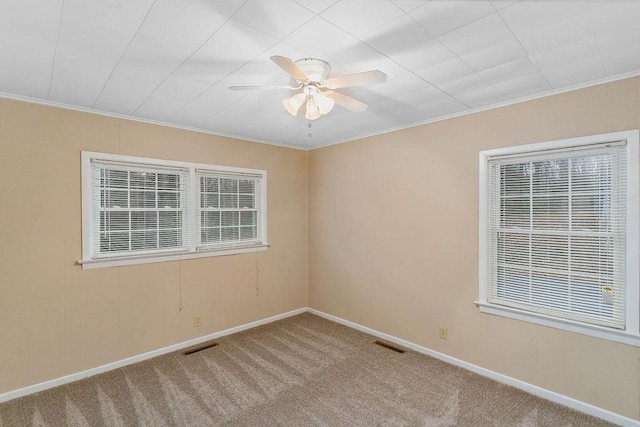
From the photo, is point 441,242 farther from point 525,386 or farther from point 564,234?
point 525,386

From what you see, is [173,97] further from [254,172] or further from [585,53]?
[585,53]

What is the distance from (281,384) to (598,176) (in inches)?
123

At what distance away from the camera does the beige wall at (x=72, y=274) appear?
257cm

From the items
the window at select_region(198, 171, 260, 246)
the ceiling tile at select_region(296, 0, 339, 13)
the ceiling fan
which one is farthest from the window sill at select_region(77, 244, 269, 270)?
the ceiling tile at select_region(296, 0, 339, 13)

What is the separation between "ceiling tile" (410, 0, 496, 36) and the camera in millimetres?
1436

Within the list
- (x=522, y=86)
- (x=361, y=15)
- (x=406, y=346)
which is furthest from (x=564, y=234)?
(x=361, y=15)

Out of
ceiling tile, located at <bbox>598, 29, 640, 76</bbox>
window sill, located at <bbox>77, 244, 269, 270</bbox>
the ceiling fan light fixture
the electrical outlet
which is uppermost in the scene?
ceiling tile, located at <bbox>598, 29, 640, 76</bbox>

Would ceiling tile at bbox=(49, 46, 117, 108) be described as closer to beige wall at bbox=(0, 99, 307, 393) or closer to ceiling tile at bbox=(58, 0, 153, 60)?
ceiling tile at bbox=(58, 0, 153, 60)

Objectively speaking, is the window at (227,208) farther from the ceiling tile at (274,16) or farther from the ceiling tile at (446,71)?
the ceiling tile at (446,71)

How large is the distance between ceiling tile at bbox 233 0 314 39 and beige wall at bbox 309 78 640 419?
6.97ft

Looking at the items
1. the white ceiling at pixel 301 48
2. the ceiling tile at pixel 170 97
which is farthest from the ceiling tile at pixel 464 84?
the ceiling tile at pixel 170 97

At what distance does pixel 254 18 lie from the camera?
1523mm

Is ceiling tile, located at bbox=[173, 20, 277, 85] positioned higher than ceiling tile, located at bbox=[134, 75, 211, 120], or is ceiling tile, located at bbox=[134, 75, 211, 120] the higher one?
ceiling tile, located at bbox=[134, 75, 211, 120]

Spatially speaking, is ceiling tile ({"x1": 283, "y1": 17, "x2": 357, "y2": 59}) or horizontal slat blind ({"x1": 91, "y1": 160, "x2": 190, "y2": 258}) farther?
horizontal slat blind ({"x1": 91, "y1": 160, "x2": 190, "y2": 258})
